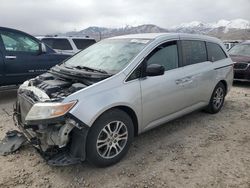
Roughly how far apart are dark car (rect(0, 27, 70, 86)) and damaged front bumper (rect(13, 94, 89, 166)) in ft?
12.5

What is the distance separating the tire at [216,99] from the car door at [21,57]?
4.35 m

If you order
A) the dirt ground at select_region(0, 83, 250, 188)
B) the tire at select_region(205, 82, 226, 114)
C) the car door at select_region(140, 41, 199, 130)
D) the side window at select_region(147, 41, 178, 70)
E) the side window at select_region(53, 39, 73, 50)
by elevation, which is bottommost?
the dirt ground at select_region(0, 83, 250, 188)

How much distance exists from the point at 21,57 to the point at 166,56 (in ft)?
13.5

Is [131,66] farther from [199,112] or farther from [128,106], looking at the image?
[199,112]

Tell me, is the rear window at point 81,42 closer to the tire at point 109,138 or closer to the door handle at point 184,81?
the door handle at point 184,81

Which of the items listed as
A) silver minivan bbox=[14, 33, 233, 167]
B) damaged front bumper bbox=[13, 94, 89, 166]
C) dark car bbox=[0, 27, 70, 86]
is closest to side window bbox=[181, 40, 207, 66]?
silver minivan bbox=[14, 33, 233, 167]

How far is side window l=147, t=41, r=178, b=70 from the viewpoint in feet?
13.9

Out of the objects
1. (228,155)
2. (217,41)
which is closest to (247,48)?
(217,41)

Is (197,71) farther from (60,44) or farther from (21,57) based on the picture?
(60,44)

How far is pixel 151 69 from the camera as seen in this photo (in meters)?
3.94

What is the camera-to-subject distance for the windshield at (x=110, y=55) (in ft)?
13.2

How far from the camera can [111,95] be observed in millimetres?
3521

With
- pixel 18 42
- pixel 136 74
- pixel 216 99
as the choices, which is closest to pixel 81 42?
pixel 18 42

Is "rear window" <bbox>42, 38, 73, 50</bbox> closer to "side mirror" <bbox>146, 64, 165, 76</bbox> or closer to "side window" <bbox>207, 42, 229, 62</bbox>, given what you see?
"side window" <bbox>207, 42, 229, 62</bbox>
